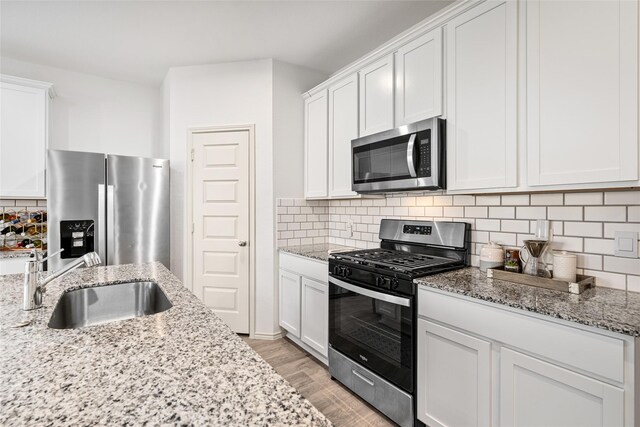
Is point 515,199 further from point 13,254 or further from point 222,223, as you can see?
point 13,254

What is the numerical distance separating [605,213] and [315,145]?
2.21m

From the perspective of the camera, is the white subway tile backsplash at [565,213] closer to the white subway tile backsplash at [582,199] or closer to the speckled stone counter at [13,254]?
the white subway tile backsplash at [582,199]

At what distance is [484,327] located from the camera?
1457 mm

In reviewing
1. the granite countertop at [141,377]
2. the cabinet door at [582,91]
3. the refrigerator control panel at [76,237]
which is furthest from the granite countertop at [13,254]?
the cabinet door at [582,91]

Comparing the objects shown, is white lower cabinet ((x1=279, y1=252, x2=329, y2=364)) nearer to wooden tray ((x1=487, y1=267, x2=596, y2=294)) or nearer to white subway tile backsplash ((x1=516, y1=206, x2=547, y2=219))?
wooden tray ((x1=487, y1=267, x2=596, y2=294))

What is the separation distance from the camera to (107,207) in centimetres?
291

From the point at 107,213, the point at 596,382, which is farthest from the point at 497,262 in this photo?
the point at 107,213

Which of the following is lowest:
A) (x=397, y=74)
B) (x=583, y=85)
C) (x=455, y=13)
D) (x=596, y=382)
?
(x=596, y=382)

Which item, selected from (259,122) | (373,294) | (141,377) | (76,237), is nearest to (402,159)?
(373,294)

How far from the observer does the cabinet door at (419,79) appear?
1.98 metres

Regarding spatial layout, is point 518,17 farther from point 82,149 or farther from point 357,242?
point 82,149

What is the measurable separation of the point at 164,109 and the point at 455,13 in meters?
3.03

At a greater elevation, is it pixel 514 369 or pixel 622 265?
pixel 622 265

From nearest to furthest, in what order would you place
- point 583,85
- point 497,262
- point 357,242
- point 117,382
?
point 117,382
point 583,85
point 497,262
point 357,242
